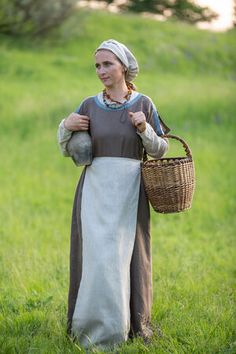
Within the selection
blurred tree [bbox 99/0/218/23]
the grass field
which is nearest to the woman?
the grass field

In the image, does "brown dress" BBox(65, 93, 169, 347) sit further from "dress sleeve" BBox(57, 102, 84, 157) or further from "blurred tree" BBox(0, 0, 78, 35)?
"blurred tree" BBox(0, 0, 78, 35)

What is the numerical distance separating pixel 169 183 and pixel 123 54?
878 millimetres

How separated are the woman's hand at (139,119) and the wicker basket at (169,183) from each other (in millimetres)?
251

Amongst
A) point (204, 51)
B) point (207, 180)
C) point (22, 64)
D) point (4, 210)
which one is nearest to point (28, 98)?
point (22, 64)

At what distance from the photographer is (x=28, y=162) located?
478 inches

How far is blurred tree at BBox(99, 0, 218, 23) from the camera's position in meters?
41.9

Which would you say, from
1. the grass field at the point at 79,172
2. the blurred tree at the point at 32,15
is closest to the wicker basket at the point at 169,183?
the grass field at the point at 79,172

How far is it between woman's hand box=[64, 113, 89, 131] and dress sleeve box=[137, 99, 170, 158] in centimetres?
36

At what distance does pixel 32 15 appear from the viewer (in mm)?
21391

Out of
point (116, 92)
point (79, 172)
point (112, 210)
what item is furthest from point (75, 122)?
point (79, 172)

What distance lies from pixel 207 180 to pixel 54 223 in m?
3.57

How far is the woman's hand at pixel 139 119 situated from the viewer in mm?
4238

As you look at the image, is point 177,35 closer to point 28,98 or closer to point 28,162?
point 28,98

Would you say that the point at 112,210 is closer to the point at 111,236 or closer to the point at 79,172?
the point at 111,236
